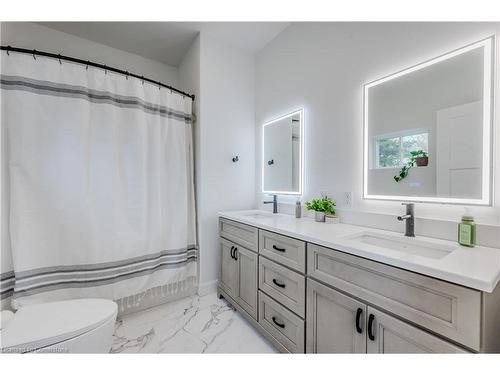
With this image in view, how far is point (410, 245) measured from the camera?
3.75ft

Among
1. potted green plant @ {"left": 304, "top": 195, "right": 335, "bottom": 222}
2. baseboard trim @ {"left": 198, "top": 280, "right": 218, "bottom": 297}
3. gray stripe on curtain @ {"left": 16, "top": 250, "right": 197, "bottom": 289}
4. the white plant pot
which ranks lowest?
baseboard trim @ {"left": 198, "top": 280, "right": 218, "bottom": 297}

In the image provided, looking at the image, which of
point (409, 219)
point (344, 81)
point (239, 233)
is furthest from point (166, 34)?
point (409, 219)

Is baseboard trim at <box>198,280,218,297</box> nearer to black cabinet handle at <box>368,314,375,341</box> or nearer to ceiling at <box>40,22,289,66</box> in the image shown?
black cabinet handle at <box>368,314,375,341</box>

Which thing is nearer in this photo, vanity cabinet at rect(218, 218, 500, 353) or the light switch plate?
vanity cabinet at rect(218, 218, 500, 353)

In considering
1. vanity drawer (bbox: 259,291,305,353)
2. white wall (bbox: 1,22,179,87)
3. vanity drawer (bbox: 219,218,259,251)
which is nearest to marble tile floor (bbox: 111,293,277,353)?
vanity drawer (bbox: 259,291,305,353)

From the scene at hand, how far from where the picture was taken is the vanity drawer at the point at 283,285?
121 cm

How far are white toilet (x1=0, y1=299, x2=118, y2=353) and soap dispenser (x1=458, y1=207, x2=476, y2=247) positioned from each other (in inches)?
70.9

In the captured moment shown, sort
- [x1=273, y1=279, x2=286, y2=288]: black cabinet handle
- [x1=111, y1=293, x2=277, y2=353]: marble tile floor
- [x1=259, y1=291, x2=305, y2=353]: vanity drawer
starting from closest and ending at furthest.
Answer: [x1=259, y1=291, x2=305, y2=353]: vanity drawer < [x1=273, y1=279, x2=286, y2=288]: black cabinet handle < [x1=111, y1=293, x2=277, y2=353]: marble tile floor

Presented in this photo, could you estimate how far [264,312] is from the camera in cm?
149

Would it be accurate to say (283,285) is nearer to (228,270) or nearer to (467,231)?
(228,270)

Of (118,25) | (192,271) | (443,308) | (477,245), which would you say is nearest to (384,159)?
(477,245)

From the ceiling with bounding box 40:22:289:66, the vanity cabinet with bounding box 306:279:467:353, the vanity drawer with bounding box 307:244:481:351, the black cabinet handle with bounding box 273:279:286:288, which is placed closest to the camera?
the vanity drawer with bounding box 307:244:481:351

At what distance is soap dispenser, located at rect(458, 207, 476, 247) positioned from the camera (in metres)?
0.97

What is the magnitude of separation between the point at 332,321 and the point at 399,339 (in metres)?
0.30
